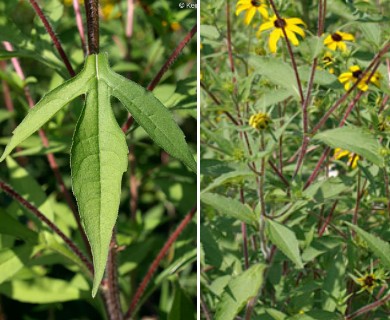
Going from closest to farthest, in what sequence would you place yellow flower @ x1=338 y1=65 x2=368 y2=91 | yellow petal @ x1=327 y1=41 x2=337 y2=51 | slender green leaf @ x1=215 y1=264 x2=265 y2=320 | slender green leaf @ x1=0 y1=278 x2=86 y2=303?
slender green leaf @ x1=215 y1=264 x2=265 y2=320 < yellow flower @ x1=338 y1=65 x2=368 y2=91 < yellow petal @ x1=327 y1=41 x2=337 y2=51 < slender green leaf @ x1=0 y1=278 x2=86 y2=303

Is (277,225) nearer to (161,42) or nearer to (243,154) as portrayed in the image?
(243,154)

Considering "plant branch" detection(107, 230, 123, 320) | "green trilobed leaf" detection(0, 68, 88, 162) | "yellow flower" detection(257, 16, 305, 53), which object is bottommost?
"plant branch" detection(107, 230, 123, 320)

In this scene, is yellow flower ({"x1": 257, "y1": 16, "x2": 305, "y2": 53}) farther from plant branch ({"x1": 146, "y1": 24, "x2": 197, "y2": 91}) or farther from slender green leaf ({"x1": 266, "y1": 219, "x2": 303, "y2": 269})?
slender green leaf ({"x1": 266, "y1": 219, "x2": 303, "y2": 269})

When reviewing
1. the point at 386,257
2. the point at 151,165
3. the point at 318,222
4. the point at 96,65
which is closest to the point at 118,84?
the point at 96,65

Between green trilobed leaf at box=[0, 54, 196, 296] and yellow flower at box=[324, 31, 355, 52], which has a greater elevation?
green trilobed leaf at box=[0, 54, 196, 296]

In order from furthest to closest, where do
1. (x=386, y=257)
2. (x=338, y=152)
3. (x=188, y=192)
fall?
(x=188, y=192) < (x=338, y=152) < (x=386, y=257)

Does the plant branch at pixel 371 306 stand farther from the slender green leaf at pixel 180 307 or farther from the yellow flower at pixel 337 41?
the yellow flower at pixel 337 41

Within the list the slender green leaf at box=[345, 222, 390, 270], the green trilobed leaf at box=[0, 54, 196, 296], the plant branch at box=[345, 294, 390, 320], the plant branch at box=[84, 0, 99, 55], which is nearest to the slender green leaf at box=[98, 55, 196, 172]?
the green trilobed leaf at box=[0, 54, 196, 296]
